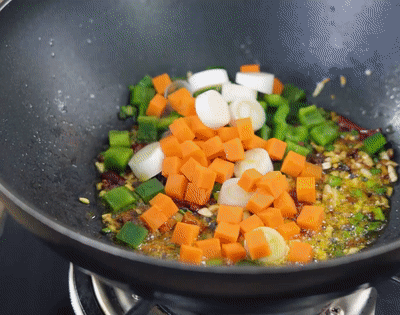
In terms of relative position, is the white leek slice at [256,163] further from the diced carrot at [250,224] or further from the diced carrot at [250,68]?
the diced carrot at [250,68]

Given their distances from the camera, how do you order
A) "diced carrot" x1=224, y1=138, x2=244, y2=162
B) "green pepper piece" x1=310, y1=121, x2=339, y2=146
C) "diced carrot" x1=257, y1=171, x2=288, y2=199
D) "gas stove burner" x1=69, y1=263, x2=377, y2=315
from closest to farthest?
"gas stove burner" x1=69, y1=263, x2=377, y2=315 → "diced carrot" x1=257, y1=171, x2=288, y2=199 → "diced carrot" x1=224, y1=138, x2=244, y2=162 → "green pepper piece" x1=310, y1=121, x2=339, y2=146

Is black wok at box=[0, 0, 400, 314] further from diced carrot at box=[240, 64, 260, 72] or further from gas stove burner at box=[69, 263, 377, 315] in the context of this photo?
gas stove burner at box=[69, 263, 377, 315]

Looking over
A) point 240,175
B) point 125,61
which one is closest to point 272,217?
point 240,175

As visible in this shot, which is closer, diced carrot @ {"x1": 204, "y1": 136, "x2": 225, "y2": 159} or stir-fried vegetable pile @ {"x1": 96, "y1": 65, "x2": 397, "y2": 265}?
stir-fried vegetable pile @ {"x1": 96, "y1": 65, "x2": 397, "y2": 265}

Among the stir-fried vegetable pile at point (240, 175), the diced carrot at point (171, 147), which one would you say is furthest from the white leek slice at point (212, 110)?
the diced carrot at point (171, 147)

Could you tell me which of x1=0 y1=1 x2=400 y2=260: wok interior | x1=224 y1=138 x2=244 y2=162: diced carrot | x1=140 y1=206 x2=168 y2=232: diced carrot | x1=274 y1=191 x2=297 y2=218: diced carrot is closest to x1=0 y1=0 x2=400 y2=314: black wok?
x1=0 y1=1 x2=400 y2=260: wok interior

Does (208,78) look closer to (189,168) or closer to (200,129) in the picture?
(200,129)
